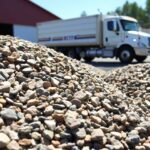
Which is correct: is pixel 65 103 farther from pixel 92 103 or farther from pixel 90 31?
pixel 90 31

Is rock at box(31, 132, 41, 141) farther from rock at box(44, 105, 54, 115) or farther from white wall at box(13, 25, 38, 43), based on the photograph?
white wall at box(13, 25, 38, 43)

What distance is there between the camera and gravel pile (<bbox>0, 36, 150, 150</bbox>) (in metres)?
4.80

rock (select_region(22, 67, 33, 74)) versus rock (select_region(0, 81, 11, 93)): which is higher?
rock (select_region(22, 67, 33, 74))

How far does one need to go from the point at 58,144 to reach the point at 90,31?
1995 cm

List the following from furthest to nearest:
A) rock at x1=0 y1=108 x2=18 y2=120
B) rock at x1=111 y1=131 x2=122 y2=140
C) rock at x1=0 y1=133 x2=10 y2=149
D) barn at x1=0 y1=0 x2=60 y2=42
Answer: barn at x1=0 y1=0 x2=60 y2=42 → rock at x1=111 y1=131 x2=122 y2=140 → rock at x1=0 y1=108 x2=18 y2=120 → rock at x1=0 y1=133 x2=10 y2=149

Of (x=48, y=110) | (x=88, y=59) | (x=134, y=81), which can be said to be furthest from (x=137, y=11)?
(x=48, y=110)

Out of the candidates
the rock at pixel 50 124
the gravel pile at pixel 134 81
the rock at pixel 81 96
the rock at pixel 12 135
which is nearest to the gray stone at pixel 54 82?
the rock at pixel 81 96

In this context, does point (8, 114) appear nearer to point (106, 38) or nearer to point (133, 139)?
point (133, 139)

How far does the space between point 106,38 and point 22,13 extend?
13.2 metres

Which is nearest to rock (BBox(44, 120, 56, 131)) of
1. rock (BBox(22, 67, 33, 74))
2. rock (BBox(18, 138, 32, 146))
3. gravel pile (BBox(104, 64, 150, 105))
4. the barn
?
rock (BBox(18, 138, 32, 146))

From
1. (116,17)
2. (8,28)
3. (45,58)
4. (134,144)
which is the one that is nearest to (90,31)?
(116,17)

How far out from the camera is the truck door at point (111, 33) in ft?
78.5

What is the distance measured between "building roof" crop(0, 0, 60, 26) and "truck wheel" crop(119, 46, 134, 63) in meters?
13.3

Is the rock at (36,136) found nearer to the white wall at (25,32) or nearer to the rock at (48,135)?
the rock at (48,135)
